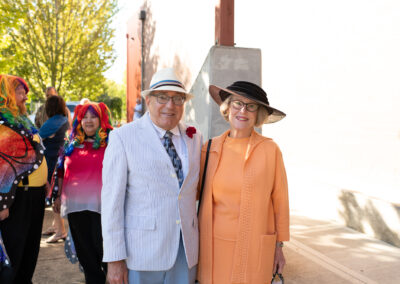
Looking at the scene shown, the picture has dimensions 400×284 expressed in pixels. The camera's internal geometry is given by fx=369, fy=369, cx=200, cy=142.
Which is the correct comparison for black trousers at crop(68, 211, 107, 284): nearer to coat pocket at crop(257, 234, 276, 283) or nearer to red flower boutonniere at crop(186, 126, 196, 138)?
red flower boutonniere at crop(186, 126, 196, 138)

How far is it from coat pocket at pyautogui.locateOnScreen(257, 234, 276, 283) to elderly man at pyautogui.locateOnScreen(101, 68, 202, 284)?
421mm

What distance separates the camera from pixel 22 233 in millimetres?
3215

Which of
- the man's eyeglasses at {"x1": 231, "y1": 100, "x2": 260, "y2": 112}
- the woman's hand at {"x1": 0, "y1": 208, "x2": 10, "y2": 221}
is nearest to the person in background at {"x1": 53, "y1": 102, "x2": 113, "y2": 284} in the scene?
the woman's hand at {"x1": 0, "y1": 208, "x2": 10, "y2": 221}

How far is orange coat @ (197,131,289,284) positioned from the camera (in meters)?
2.23

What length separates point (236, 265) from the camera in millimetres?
2232

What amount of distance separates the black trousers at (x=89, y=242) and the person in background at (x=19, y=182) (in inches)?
14.5

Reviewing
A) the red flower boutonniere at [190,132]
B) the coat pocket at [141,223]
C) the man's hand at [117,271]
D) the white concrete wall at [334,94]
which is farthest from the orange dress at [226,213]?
the white concrete wall at [334,94]

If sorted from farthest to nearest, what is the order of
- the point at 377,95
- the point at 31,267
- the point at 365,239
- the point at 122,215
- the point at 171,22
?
the point at 171,22 → the point at 377,95 → the point at 365,239 → the point at 31,267 → the point at 122,215

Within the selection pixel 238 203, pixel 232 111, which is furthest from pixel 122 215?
pixel 232 111

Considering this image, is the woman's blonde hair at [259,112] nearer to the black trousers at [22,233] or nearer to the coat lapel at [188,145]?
the coat lapel at [188,145]

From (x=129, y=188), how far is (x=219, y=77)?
188cm

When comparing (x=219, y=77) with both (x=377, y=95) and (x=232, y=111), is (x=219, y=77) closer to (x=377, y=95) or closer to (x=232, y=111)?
(x=232, y=111)

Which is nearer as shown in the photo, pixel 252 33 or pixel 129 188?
pixel 129 188

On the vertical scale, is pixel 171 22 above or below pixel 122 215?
above
